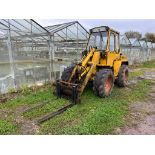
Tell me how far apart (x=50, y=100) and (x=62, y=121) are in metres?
1.48

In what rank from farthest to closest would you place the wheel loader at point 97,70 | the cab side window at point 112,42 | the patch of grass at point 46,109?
the cab side window at point 112,42
the wheel loader at point 97,70
the patch of grass at point 46,109

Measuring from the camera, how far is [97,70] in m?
6.85

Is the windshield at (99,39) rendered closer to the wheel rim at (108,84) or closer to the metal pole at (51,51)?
the wheel rim at (108,84)

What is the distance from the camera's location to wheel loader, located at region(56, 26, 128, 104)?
19.4 feet

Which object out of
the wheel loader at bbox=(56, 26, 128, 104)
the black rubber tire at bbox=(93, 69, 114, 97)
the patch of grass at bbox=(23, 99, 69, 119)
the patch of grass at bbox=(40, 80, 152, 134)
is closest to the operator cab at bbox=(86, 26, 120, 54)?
the wheel loader at bbox=(56, 26, 128, 104)

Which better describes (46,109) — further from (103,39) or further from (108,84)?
(103,39)

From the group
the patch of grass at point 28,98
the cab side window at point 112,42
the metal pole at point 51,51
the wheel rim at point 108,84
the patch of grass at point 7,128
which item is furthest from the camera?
the metal pole at point 51,51

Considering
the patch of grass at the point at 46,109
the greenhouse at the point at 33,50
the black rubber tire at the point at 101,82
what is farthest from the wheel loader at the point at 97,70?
the greenhouse at the point at 33,50

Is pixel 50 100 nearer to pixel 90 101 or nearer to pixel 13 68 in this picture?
pixel 90 101

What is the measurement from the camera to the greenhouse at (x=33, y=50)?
22.6 ft

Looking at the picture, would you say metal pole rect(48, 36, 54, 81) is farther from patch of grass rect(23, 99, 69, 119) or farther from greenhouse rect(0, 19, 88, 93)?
patch of grass rect(23, 99, 69, 119)

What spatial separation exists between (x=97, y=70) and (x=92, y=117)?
8.36ft

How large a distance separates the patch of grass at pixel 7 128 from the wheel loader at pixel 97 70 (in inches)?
79.8

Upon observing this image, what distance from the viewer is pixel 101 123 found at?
4457 mm
